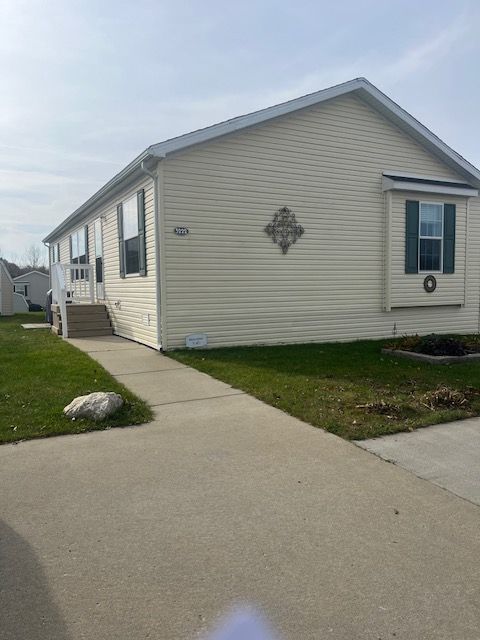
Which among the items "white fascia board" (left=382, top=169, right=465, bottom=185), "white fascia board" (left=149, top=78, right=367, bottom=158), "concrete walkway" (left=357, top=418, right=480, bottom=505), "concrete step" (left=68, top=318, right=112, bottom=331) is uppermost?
"white fascia board" (left=149, top=78, right=367, bottom=158)

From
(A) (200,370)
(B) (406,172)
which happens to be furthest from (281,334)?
(B) (406,172)

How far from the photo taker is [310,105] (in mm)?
10711

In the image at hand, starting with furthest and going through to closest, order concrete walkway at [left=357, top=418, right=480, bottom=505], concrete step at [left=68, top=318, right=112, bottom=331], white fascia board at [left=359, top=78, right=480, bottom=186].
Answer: concrete step at [left=68, top=318, right=112, bottom=331] < white fascia board at [left=359, top=78, right=480, bottom=186] < concrete walkway at [left=357, top=418, right=480, bottom=505]

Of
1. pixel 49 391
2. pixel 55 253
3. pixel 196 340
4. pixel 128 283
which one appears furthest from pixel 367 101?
pixel 55 253

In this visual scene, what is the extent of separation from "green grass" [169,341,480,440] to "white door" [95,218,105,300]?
575 cm

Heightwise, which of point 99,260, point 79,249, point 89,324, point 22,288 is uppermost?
point 79,249

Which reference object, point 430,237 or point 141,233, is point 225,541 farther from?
point 430,237

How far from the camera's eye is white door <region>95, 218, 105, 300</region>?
14.2m

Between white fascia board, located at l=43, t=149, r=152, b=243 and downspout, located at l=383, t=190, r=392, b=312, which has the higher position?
white fascia board, located at l=43, t=149, r=152, b=243

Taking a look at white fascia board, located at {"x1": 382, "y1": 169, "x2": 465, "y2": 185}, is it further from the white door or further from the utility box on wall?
the white door

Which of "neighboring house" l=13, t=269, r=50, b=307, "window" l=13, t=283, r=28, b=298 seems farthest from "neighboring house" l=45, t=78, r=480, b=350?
"neighboring house" l=13, t=269, r=50, b=307

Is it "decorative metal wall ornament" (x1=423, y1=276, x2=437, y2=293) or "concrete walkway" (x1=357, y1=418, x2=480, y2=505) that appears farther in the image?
"decorative metal wall ornament" (x1=423, y1=276, x2=437, y2=293)

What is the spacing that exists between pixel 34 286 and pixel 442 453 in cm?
5906

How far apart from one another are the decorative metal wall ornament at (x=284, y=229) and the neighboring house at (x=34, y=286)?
51047 mm
